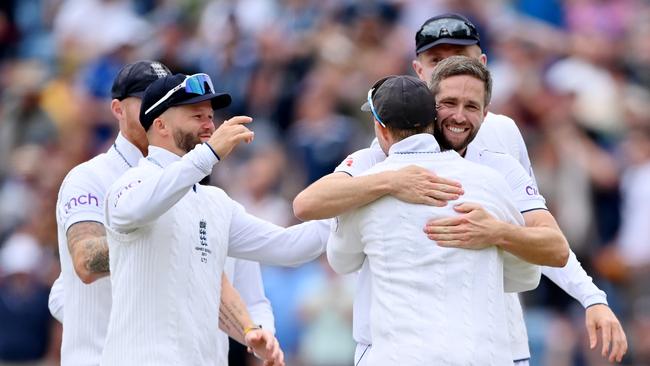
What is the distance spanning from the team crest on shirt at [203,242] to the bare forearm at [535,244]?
1450 millimetres

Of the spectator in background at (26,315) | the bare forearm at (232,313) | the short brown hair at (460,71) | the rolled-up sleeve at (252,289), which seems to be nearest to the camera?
the short brown hair at (460,71)

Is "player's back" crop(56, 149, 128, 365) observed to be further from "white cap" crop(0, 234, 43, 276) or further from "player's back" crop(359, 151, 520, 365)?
"white cap" crop(0, 234, 43, 276)

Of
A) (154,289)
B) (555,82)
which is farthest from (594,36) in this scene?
(154,289)

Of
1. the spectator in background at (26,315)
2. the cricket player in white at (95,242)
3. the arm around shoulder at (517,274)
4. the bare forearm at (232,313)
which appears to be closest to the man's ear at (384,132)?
the arm around shoulder at (517,274)

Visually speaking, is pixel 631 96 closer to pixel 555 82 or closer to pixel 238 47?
pixel 555 82

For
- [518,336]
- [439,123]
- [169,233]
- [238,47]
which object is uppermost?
[238,47]

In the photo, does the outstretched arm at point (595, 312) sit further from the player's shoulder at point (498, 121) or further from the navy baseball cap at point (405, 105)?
the navy baseball cap at point (405, 105)

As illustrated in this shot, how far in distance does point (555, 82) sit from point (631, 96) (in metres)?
0.74

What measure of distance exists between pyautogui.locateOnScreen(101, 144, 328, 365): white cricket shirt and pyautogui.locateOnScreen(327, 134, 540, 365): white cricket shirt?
0.71 metres

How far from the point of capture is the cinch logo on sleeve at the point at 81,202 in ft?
25.8

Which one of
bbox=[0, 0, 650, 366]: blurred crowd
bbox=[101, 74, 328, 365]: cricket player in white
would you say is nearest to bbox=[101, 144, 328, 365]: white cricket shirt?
bbox=[101, 74, 328, 365]: cricket player in white

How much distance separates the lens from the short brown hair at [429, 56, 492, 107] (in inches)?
280

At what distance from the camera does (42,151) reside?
1659cm

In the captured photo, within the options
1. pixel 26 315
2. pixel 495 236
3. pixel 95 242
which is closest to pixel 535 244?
pixel 495 236
